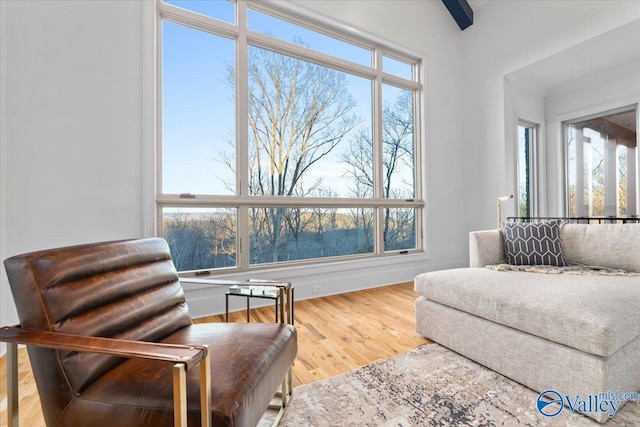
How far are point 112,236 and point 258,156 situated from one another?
150 centimetres

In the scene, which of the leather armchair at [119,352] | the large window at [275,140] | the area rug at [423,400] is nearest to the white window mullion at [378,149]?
the large window at [275,140]

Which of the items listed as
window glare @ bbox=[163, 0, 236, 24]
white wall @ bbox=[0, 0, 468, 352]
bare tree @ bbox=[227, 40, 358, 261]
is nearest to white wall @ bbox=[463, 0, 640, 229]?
bare tree @ bbox=[227, 40, 358, 261]

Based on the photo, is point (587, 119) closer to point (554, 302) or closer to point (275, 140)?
point (554, 302)

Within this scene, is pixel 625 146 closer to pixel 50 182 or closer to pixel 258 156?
pixel 258 156

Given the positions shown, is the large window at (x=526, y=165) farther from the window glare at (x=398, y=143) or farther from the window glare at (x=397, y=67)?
the window glare at (x=397, y=67)

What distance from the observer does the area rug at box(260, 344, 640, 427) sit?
134 cm

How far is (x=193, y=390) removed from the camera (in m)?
0.88

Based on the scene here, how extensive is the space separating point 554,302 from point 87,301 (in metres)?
2.06

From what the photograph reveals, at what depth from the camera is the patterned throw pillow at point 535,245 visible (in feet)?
7.55

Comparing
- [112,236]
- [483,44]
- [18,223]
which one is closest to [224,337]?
[112,236]

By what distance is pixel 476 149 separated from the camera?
4.49 metres

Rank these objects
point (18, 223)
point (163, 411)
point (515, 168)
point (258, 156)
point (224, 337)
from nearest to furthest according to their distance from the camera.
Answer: point (163, 411), point (224, 337), point (18, 223), point (258, 156), point (515, 168)

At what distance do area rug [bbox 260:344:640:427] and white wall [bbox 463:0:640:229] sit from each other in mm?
3180

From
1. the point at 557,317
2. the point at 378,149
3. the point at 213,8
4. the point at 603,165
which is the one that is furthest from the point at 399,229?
the point at 213,8
